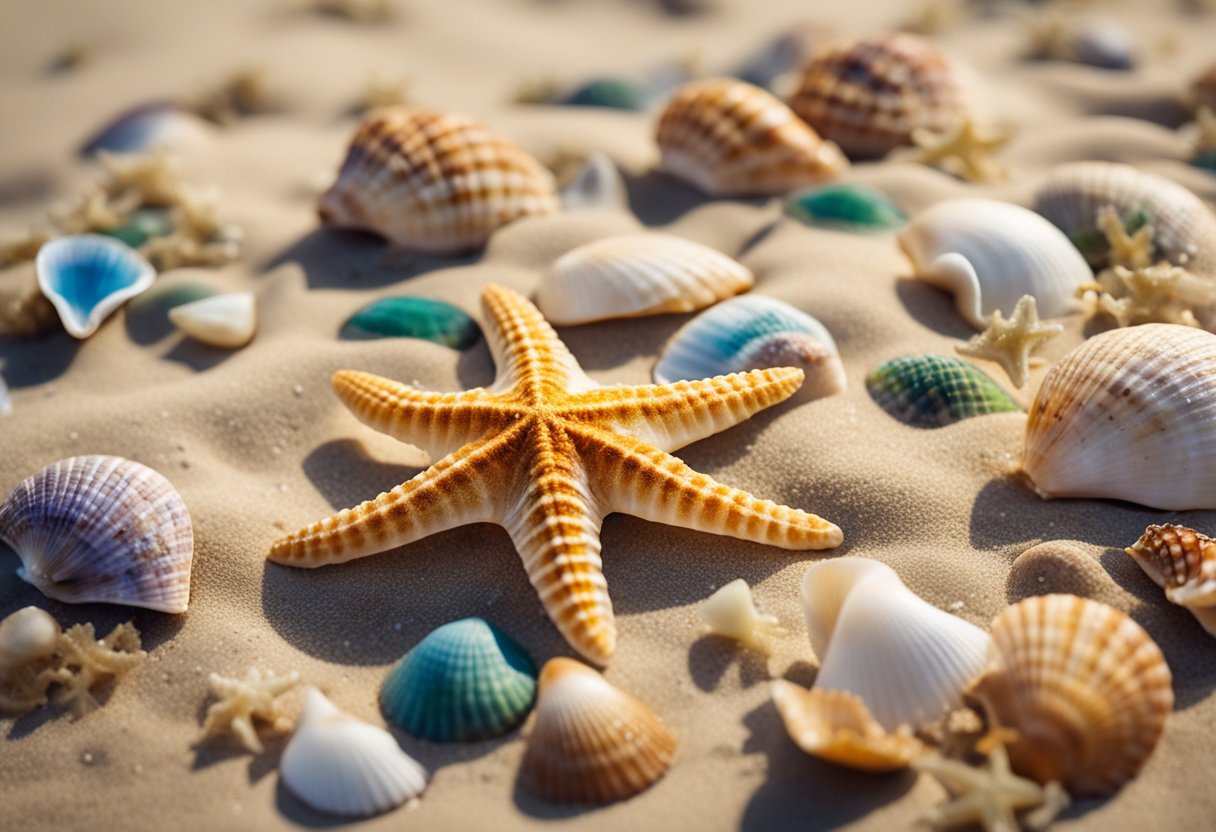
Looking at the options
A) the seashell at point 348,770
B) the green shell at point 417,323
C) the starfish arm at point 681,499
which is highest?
the starfish arm at point 681,499

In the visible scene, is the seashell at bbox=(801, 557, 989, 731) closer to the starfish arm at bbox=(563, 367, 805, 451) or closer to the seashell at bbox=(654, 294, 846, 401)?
the starfish arm at bbox=(563, 367, 805, 451)

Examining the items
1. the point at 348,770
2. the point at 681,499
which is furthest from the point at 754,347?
the point at 348,770

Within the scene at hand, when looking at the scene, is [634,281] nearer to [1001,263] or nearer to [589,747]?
[1001,263]

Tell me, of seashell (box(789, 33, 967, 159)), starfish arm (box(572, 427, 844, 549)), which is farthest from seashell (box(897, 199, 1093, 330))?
starfish arm (box(572, 427, 844, 549))

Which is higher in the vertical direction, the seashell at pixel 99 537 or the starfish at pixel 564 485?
the starfish at pixel 564 485

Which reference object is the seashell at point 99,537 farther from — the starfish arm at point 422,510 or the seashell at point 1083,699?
the seashell at point 1083,699

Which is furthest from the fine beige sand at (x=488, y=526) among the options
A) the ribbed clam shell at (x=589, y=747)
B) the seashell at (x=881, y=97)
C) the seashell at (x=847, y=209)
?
the seashell at (x=881, y=97)

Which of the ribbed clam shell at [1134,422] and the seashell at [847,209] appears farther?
the seashell at [847,209]
